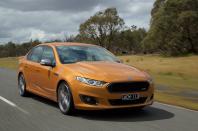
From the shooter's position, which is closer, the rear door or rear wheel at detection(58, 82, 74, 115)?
rear wheel at detection(58, 82, 74, 115)

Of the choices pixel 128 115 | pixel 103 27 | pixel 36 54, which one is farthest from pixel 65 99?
pixel 103 27

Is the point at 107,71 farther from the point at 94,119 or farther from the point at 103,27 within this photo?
the point at 103,27

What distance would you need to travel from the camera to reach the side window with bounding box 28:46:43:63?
39.0 ft

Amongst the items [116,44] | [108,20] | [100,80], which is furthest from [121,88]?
[116,44]

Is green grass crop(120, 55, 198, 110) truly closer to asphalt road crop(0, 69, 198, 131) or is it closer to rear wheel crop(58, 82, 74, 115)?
asphalt road crop(0, 69, 198, 131)

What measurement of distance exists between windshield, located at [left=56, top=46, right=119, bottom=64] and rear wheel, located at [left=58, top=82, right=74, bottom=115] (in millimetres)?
722

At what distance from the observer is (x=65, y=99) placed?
9.59 meters

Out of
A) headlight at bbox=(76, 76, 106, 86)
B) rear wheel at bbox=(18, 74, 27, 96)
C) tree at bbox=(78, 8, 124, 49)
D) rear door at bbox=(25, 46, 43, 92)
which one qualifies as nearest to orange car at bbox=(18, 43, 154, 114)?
headlight at bbox=(76, 76, 106, 86)

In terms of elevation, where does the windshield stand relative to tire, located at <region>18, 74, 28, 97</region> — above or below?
above

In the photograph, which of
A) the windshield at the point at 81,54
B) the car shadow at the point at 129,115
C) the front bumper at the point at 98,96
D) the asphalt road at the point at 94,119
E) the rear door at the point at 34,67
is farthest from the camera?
the rear door at the point at 34,67

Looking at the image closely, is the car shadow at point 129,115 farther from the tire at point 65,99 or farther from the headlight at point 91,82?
the headlight at point 91,82

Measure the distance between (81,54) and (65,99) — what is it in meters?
1.42

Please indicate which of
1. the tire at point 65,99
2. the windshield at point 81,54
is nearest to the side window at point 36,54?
the windshield at point 81,54

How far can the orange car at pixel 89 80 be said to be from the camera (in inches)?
351
